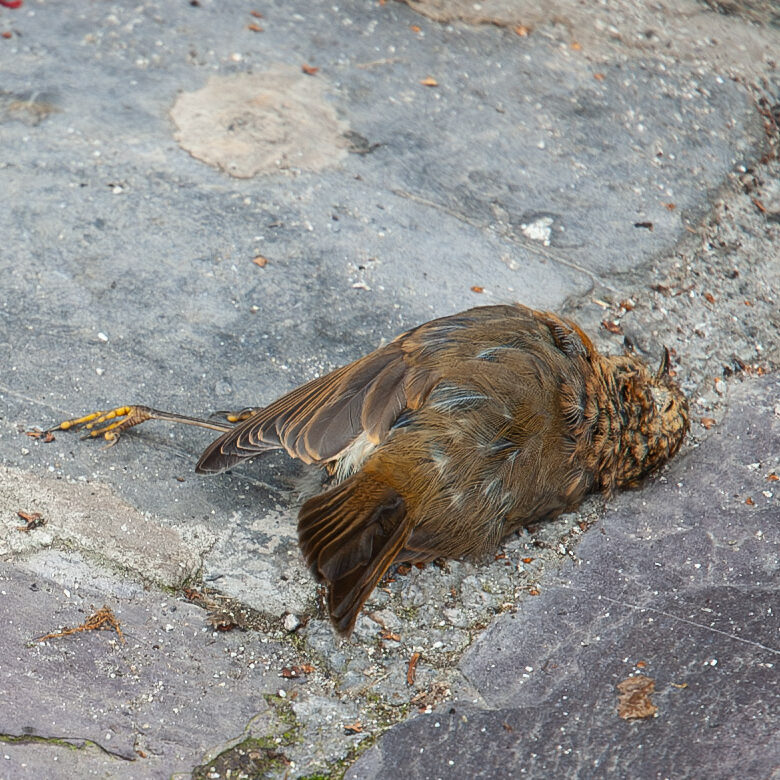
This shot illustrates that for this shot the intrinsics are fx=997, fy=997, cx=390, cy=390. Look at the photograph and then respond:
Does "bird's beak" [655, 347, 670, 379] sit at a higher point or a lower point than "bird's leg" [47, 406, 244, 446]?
higher

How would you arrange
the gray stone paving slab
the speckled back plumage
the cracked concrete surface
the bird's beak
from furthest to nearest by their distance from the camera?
the bird's beak < the speckled back plumage < the cracked concrete surface < the gray stone paving slab

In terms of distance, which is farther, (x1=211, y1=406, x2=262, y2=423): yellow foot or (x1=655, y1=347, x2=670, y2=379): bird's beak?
(x1=655, y1=347, x2=670, y2=379): bird's beak

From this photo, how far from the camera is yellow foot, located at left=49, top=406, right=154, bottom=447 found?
3436 mm

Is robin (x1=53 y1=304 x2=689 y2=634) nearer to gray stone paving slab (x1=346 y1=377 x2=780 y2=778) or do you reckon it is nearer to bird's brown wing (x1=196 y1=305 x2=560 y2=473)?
bird's brown wing (x1=196 y1=305 x2=560 y2=473)

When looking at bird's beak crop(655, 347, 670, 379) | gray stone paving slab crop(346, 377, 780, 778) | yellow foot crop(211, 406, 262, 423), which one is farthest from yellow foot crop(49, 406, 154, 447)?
bird's beak crop(655, 347, 670, 379)

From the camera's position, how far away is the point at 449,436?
3.08 meters

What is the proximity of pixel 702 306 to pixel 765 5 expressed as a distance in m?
2.58

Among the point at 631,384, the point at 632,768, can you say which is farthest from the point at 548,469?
the point at 632,768

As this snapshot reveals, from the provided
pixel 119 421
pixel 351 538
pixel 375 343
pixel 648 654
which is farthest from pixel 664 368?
pixel 119 421

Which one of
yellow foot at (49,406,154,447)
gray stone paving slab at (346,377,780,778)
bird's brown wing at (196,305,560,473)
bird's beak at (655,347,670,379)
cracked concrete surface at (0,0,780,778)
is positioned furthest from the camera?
bird's beak at (655,347,670,379)

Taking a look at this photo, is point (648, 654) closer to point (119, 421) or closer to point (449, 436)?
point (449, 436)

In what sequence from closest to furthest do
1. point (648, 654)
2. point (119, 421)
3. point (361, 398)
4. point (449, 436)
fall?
1. point (648, 654)
2. point (449, 436)
3. point (361, 398)
4. point (119, 421)

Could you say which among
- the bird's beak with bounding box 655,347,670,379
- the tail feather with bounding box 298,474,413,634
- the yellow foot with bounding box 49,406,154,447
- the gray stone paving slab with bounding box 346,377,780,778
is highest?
the bird's beak with bounding box 655,347,670,379

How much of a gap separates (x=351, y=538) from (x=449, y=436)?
0.48 m
